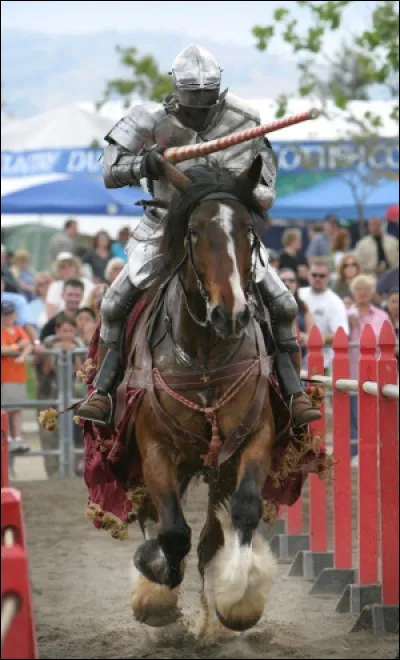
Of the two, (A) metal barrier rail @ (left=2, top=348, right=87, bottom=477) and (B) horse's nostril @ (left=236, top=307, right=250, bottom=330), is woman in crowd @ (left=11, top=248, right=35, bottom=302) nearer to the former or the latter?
(A) metal barrier rail @ (left=2, top=348, right=87, bottom=477)

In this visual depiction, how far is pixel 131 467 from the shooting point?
325 inches

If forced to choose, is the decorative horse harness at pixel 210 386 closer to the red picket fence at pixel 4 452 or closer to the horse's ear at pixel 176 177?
the horse's ear at pixel 176 177

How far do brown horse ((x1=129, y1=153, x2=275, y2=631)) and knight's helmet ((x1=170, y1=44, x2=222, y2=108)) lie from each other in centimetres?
56

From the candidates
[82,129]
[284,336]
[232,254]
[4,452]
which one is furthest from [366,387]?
[82,129]

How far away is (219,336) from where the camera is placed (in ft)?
24.7

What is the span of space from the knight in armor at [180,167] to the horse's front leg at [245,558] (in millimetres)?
533

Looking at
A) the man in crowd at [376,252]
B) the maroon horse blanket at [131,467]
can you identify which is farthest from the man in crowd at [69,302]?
the maroon horse blanket at [131,467]

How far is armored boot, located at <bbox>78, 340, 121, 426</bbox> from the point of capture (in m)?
8.17

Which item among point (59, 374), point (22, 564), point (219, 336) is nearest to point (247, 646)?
point (219, 336)

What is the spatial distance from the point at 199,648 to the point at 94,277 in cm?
1373

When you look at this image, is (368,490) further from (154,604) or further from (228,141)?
(228,141)

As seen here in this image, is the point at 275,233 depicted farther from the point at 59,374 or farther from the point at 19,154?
the point at 59,374

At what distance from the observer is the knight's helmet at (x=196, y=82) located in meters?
8.05

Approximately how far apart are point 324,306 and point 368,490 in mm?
7277
